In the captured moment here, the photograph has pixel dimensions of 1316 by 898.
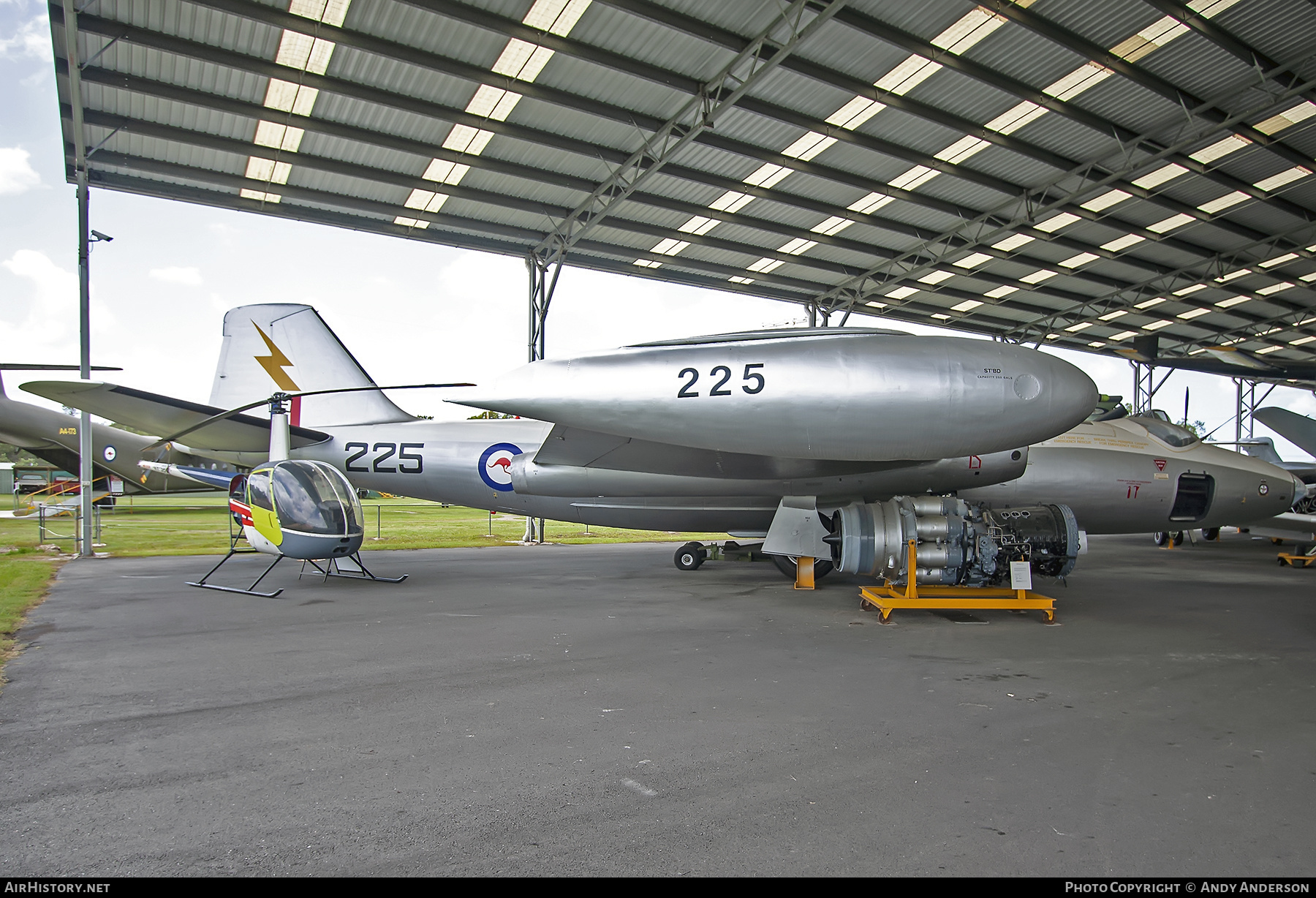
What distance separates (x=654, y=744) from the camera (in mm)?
3441

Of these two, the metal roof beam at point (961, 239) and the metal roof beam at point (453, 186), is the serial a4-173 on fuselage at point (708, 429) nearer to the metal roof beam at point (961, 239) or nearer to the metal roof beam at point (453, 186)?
the metal roof beam at point (453, 186)

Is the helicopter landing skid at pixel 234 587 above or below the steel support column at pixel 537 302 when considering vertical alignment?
below

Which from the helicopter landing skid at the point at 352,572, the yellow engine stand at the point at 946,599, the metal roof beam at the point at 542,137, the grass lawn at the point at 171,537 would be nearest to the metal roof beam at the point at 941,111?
the metal roof beam at the point at 542,137

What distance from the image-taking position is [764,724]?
12.2ft

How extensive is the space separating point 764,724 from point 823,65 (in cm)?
994

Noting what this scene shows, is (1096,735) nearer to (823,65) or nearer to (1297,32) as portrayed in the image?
(823,65)

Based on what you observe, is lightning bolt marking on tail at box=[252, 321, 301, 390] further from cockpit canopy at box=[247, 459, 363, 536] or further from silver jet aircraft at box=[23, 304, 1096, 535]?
cockpit canopy at box=[247, 459, 363, 536]

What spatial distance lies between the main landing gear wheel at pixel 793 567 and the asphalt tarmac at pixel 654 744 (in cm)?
230

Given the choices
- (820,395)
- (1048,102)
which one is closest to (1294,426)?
(1048,102)

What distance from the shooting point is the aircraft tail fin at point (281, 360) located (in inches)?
382

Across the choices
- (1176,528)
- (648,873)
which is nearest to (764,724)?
(648,873)

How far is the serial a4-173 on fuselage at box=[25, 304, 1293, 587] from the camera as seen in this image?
538cm

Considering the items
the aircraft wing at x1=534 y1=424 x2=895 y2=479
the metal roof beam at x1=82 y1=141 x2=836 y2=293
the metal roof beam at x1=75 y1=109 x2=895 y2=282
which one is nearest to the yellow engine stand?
the aircraft wing at x1=534 y1=424 x2=895 y2=479

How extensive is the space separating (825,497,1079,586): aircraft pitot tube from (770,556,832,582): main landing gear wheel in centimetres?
171
